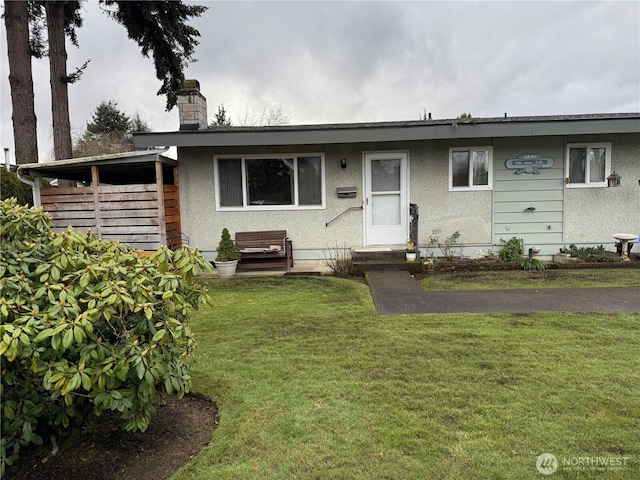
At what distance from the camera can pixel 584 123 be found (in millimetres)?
7375

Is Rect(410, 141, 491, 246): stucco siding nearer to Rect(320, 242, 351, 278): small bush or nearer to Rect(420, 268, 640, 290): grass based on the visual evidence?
Rect(420, 268, 640, 290): grass

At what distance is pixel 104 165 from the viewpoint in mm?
7742

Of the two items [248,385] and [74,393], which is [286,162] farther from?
[74,393]

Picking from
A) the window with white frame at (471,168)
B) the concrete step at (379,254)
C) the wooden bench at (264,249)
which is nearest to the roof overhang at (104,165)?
the wooden bench at (264,249)

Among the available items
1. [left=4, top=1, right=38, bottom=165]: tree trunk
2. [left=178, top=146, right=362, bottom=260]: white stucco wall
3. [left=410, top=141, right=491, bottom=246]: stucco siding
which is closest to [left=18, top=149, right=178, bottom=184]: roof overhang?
[left=178, top=146, right=362, bottom=260]: white stucco wall

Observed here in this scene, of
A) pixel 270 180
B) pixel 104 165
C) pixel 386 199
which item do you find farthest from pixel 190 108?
pixel 386 199

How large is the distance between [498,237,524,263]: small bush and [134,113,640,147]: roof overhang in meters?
2.10

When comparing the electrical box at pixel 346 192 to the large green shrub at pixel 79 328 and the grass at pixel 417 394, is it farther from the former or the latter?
the large green shrub at pixel 79 328

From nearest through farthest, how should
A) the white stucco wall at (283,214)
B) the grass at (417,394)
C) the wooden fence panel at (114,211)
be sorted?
the grass at (417,394) < the wooden fence panel at (114,211) < the white stucco wall at (283,214)

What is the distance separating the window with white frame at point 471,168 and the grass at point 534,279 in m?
2.11

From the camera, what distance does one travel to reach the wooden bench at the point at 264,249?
26.8 feet

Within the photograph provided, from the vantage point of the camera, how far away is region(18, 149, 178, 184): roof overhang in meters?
7.37

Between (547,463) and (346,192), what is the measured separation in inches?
268

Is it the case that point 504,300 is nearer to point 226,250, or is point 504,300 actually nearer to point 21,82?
point 226,250
